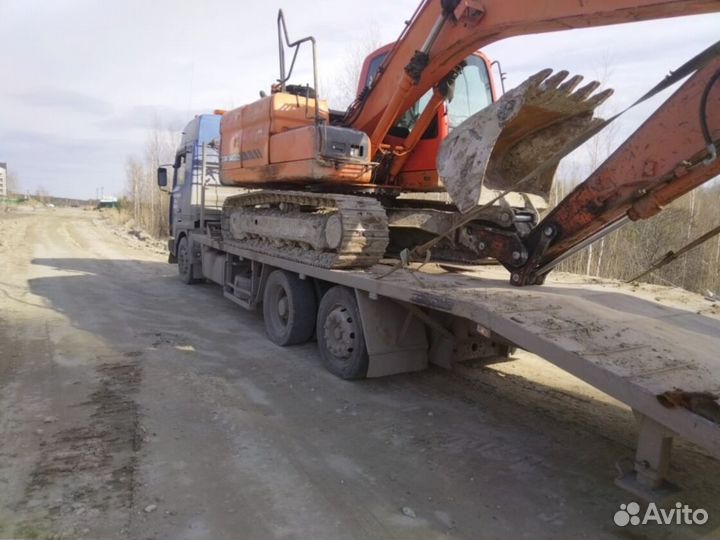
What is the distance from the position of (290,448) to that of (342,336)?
1701mm

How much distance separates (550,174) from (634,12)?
2.28 metres

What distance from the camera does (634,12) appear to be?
3420mm

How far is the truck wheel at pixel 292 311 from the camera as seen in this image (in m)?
6.42

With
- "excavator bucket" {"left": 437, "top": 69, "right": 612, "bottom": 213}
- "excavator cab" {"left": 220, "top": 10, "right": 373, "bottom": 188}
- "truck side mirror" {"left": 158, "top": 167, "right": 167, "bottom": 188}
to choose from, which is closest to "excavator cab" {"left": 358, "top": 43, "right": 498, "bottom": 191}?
"excavator cab" {"left": 220, "top": 10, "right": 373, "bottom": 188}

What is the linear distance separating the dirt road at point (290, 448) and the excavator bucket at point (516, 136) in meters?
1.95

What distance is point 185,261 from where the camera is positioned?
1152cm

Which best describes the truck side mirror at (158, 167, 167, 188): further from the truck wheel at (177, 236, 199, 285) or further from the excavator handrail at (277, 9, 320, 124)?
the excavator handrail at (277, 9, 320, 124)

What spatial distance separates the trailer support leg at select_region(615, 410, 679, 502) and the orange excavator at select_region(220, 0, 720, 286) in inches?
64.2

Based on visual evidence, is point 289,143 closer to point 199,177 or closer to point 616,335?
point 616,335

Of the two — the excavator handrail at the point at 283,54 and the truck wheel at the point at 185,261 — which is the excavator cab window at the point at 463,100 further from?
the truck wheel at the point at 185,261

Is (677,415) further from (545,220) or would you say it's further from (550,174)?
(550,174)

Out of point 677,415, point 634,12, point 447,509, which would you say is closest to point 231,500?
Answer: point 447,509

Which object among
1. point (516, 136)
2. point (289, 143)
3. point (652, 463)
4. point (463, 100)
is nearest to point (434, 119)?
point (463, 100)

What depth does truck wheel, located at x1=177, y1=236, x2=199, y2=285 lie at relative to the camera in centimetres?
1129
